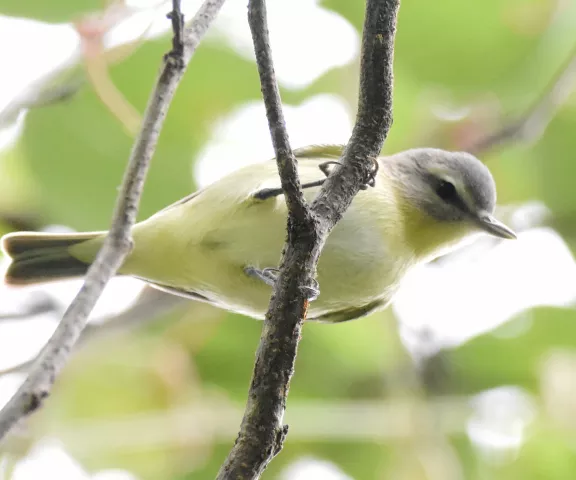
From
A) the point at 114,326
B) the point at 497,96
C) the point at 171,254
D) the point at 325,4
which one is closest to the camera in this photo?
the point at 171,254

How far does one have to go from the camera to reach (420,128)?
242 cm

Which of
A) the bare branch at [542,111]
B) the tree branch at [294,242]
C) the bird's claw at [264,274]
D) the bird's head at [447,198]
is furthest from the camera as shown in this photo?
the bare branch at [542,111]

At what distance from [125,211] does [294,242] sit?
30 cm

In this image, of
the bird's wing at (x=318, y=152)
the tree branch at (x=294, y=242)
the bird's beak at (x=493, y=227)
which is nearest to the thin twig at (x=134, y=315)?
the bird's wing at (x=318, y=152)

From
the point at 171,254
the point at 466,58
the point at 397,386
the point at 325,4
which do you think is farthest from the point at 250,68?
the point at 397,386

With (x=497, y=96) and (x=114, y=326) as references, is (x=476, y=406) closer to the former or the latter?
(x=497, y=96)

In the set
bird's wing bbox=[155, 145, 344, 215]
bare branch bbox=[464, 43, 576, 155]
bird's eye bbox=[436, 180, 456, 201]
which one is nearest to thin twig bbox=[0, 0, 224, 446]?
bird's wing bbox=[155, 145, 344, 215]

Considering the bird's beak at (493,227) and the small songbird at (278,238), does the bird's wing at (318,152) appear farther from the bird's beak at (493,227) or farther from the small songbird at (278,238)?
the bird's beak at (493,227)

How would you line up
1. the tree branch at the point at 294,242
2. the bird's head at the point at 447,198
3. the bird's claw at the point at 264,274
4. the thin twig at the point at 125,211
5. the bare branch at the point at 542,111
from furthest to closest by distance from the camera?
1. the bare branch at the point at 542,111
2. the bird's head at the point at 447,198
3. the bird's claw at the point at 264,274
4. the tree branch at the point at 294,242
5. the thin twig at the point at 125,211

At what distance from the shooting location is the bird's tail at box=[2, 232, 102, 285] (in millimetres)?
1820

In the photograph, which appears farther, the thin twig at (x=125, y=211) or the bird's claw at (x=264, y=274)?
the bird's claw at (x=264, y=274)

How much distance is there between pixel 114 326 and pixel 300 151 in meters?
0.64

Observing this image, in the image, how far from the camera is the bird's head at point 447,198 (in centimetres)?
178

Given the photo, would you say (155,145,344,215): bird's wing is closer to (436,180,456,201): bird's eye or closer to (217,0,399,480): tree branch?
(436,180,456,201): bird's eye
